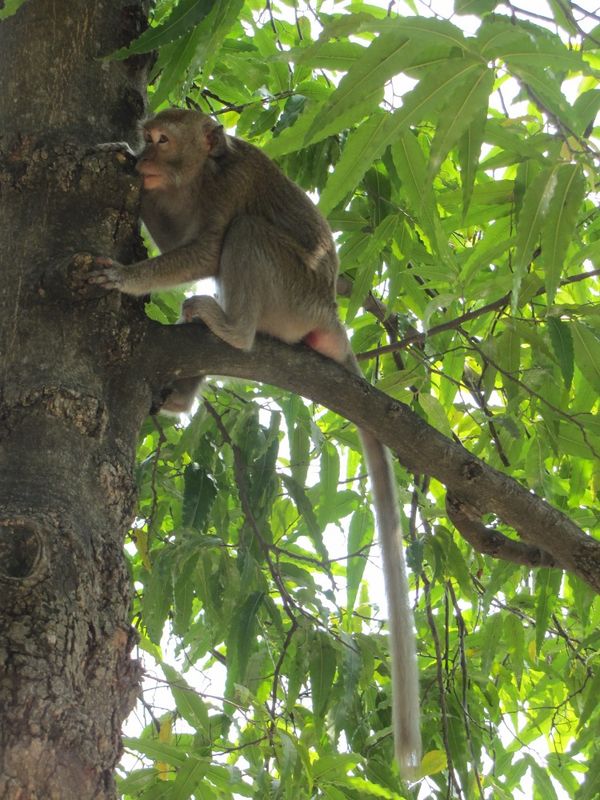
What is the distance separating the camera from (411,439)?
3307mm

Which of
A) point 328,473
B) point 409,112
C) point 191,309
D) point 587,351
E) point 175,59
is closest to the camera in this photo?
point 409,112

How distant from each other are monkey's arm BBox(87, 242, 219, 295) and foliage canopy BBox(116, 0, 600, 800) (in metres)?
0.49

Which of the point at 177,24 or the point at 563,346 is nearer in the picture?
the point at 177,24

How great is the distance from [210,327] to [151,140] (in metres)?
1.49

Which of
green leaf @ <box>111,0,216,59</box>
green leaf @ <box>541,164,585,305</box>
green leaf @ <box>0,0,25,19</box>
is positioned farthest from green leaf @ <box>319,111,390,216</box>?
green leaf @ <box>0,0,25,19</box>

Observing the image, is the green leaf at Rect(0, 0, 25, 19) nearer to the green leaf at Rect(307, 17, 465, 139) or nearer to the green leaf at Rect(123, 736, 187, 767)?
the green leaf at Rect(307, 17, 465, 139)

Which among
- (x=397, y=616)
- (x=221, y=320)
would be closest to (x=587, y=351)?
(x=397, y=616)

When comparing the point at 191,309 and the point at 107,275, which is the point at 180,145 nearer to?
the point at 191,309

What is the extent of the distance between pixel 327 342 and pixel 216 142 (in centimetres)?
121

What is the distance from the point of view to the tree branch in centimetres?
326

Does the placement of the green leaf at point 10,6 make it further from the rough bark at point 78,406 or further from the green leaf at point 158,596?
the green leaf at point 158,596

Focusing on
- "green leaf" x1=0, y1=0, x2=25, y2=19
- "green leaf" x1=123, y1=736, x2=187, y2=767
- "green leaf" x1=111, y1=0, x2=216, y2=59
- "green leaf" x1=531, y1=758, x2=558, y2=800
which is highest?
"green leaf" x1=111, y1=0, x2=216, y2=59

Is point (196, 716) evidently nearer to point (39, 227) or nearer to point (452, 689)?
point (452, 689)

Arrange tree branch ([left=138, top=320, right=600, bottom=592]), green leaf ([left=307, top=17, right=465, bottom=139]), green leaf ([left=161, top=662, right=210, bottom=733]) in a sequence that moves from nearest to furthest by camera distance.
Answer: green leaf ([left=307, top=17, right=465, bottom=139]) → tree branch ([left=138, top=320, right=600, bottom=592]) → green leaf ([left=161, top=662, right=210, bottom=733])
